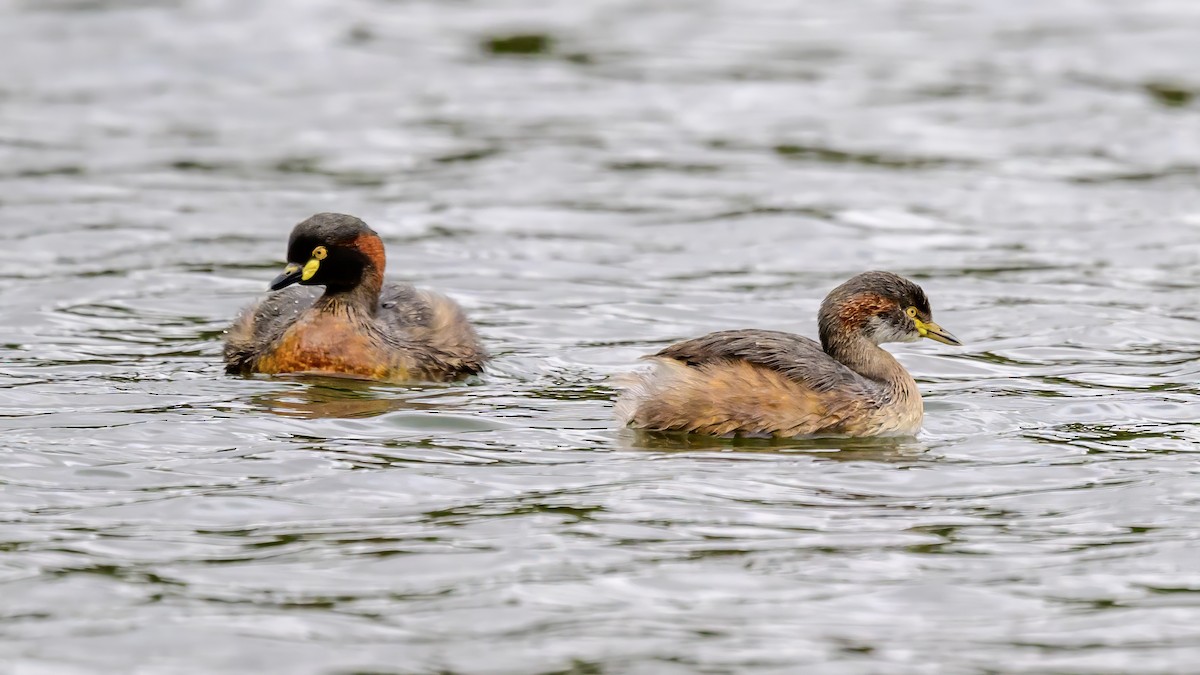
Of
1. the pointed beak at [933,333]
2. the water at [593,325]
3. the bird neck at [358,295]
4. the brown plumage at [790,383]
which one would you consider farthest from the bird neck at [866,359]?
the bird neck at [358,295]

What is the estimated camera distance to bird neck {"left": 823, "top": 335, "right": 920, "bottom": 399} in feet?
32.1

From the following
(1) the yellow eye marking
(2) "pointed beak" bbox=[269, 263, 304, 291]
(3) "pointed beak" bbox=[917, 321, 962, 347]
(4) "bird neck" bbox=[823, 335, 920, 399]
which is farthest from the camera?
(1) the yellow eye marking

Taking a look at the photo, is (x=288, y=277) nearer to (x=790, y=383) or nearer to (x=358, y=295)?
(x=358, y=295)

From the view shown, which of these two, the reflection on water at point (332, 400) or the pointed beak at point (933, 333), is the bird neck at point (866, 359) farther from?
the reflection on water at point (332, 400)

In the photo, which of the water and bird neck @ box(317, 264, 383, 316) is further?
bird neck @ box(317, 264, 383, 316)

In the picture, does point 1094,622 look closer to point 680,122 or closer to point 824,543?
point 824,543

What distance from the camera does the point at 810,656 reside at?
253 inches

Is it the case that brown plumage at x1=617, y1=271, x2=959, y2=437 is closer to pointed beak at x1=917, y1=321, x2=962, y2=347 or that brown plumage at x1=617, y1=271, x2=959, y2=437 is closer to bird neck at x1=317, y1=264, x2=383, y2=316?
pointed beak at x1=917, y1=321, x2=962, y2=347

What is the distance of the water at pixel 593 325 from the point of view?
6828mm

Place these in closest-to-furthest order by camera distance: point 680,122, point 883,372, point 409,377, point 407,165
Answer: point 883,372 → point 409,377 → point 407,165 → point 680,122

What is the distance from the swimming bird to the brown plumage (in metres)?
1.64

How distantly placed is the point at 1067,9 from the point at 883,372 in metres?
15.6

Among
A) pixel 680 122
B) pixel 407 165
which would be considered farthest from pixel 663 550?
pixel 680 122

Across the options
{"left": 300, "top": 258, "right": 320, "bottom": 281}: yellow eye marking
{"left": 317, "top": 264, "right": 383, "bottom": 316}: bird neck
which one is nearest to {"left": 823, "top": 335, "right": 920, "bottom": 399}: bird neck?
{"left": 317, "top": 264, "right": 383, "bottom": 316}: bird neck
